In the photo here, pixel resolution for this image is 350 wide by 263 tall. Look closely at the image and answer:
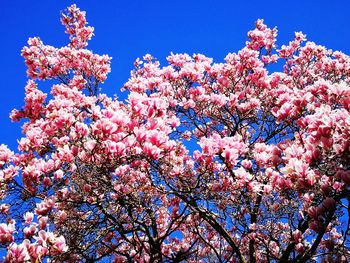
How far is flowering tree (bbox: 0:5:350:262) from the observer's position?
3.77 metres

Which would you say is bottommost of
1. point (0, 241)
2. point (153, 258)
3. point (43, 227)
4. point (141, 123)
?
point (0, 241)

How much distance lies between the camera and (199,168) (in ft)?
17.2

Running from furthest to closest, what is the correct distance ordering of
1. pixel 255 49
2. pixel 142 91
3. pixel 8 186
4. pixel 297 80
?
pixel 297 80, pixel 255 49, pixel 142 91, pixel 8 186

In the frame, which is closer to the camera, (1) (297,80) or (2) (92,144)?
(2) (92,144)

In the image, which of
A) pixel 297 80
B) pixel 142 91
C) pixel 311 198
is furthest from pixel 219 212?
pixel 297 80

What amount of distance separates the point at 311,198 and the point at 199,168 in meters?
1.83

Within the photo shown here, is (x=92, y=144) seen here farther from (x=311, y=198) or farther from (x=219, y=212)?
(x=311, y=198)

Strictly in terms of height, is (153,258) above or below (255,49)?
below

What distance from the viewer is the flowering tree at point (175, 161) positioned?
377cm

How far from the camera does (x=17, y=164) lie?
571 centimetres

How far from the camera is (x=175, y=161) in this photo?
18.5ft

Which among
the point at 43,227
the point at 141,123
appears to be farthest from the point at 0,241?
the point at 141,123

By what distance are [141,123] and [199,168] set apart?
45.5 inches

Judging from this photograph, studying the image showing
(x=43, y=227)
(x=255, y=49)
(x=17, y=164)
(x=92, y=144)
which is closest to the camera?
(x=43, y=227)
